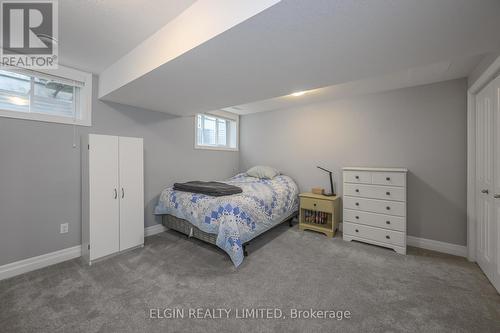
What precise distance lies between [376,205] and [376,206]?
1cm

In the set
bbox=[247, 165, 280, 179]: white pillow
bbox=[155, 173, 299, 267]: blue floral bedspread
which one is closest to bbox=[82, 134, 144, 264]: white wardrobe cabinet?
bbox=[155, 173, 299, 267]: blue floral bedspread

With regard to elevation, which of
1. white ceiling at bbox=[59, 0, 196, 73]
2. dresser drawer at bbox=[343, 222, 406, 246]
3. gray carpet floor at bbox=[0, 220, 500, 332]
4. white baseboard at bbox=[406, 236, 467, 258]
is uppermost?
white ceiling at bbox=[59, 0, 196, 73]

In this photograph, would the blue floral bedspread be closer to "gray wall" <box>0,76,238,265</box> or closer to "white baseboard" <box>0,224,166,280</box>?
"gray wall" <box>0,76,238,265</box>

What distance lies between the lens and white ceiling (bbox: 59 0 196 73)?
1.46 metres

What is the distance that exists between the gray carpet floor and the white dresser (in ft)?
0.82

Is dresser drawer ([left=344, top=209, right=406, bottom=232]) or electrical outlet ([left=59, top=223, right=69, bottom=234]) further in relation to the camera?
→ dresser drawer ([left=344, top=209, right=406, bottom=232])

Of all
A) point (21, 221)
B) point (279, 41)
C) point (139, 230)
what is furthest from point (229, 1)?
point (21, 221)

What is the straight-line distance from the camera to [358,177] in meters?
2.91

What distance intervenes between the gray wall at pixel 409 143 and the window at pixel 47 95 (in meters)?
3.40

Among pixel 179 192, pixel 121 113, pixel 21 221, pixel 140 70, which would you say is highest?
pixel 140 70

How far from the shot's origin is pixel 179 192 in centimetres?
299

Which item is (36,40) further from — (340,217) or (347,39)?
(340,217)

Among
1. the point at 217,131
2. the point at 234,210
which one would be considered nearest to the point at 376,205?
the point at 234,210

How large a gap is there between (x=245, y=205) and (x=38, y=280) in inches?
87.4
